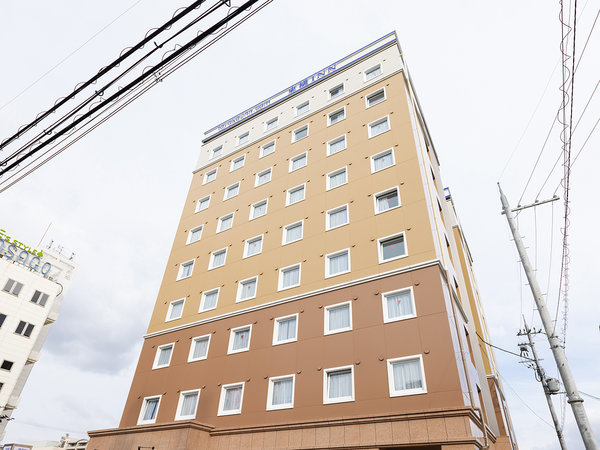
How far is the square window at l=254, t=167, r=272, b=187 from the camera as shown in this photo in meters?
31.6

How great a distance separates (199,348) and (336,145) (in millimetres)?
17917

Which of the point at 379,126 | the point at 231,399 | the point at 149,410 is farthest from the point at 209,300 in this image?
the point at 379,126

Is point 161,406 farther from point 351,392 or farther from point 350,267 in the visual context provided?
point 350,267

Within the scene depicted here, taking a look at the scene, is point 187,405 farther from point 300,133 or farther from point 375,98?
point 375,98

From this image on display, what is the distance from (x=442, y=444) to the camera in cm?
Result: 1470

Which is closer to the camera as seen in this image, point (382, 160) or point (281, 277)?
point (281, 277)

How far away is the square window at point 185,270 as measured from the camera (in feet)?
98.6

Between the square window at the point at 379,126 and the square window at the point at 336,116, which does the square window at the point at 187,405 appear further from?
the square window at the point at 336,116

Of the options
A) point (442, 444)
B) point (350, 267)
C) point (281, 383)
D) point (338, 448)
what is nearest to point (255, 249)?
point (350, 267)

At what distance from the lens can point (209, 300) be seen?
2730cm

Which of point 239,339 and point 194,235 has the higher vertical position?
point 194,235

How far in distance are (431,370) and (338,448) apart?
5.32 m

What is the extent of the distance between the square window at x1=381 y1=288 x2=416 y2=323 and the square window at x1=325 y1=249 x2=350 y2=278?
10.5ft

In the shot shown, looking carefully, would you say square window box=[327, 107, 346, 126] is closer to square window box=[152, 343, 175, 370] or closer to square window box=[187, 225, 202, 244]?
square window box=[187, 225, 202, 244]
